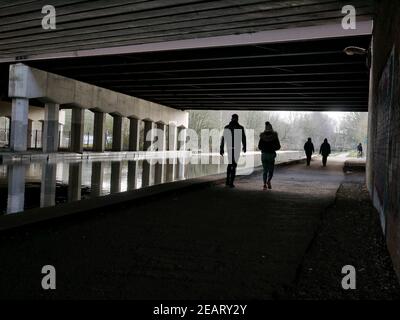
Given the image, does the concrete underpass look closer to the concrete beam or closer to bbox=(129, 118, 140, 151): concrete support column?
the concrete beam

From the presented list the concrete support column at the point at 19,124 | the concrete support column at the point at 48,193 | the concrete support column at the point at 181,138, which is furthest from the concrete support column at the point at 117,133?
the concrete support column at the point at 48,193

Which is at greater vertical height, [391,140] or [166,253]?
[391,140]

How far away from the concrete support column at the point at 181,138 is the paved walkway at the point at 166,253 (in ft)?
146

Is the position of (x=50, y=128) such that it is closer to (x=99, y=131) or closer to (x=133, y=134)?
(x=99, y=131)

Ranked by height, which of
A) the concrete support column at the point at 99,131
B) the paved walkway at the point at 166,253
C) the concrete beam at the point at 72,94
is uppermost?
Result: the concrete beam at the point at 72,94

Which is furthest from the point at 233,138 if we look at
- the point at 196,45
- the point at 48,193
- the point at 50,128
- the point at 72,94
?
the point at 50,128

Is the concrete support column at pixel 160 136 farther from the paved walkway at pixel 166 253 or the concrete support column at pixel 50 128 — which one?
the paved walkway at pixel 166 253

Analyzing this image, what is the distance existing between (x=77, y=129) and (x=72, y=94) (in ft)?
16.7

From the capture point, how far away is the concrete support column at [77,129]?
112 feet

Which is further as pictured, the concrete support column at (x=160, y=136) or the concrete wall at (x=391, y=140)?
the concrete support column at (x=160, y=136)

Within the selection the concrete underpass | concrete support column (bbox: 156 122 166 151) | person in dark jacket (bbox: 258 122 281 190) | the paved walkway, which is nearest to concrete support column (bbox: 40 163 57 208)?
the concrete underpass

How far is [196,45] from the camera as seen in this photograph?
18.2 m

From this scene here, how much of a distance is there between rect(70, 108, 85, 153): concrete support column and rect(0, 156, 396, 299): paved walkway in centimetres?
2823

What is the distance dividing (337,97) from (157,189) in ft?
82.4
